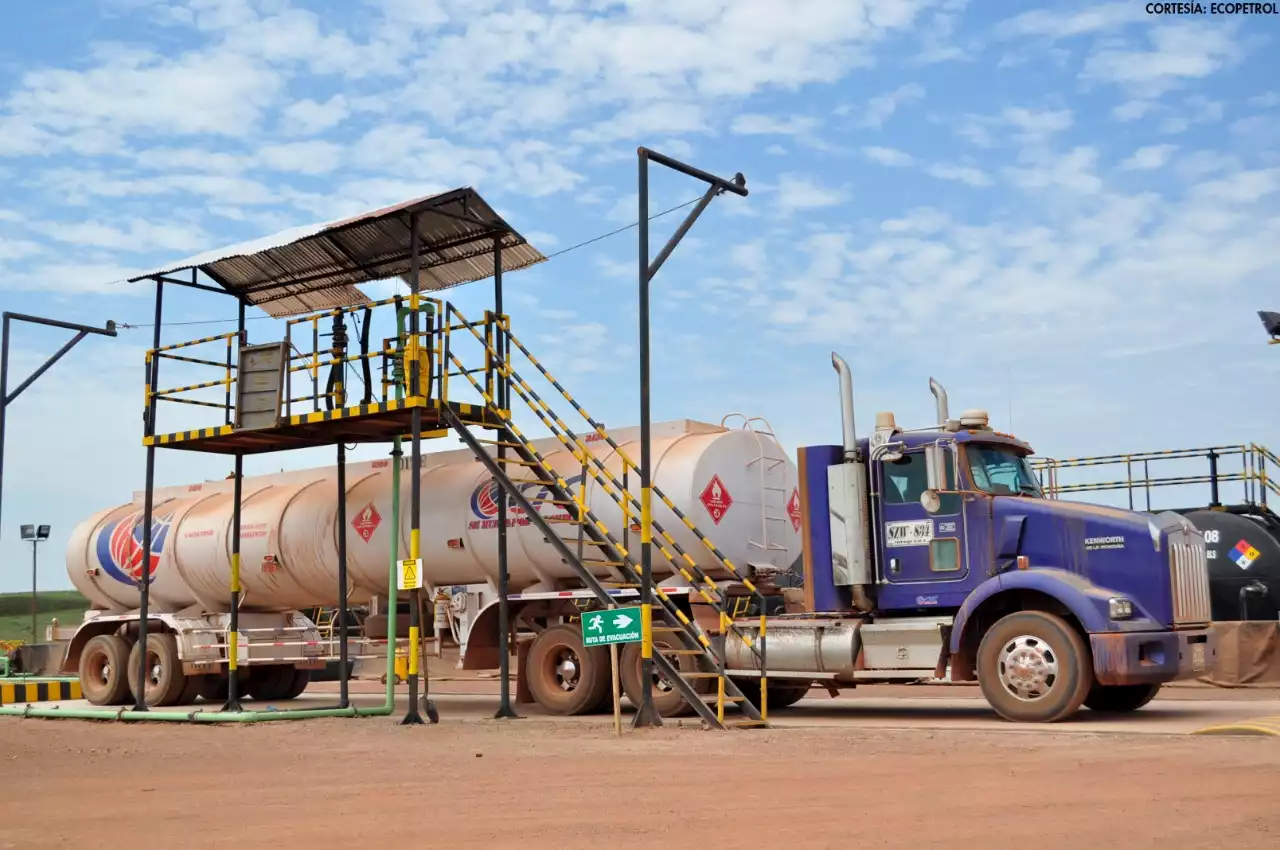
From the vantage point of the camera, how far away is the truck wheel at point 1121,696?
15.7 meters

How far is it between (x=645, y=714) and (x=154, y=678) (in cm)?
1032

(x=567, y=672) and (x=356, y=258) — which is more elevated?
(x=356, y=258)

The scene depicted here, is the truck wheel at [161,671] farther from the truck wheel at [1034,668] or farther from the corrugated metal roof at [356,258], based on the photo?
the truck wheel at [1034,668]

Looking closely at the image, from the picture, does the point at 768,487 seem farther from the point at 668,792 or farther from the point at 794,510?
the point at 668,792

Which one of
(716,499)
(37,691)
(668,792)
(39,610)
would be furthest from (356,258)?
(39,610)

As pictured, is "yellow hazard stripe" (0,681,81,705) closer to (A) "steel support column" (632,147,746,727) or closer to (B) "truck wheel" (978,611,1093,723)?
(A) "steel support column" (632,147,746,727)

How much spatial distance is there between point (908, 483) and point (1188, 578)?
10.3ft

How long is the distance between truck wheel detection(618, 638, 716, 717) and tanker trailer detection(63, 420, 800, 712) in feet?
2.15

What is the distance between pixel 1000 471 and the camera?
1582 centimetres

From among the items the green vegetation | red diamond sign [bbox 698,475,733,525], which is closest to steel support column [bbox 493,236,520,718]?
red diamond sign [bbox 698,475,733,525]

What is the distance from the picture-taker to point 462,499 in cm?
1955

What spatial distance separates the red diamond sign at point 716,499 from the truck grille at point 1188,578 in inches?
211

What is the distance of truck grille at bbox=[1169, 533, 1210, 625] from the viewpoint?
14.8 metres

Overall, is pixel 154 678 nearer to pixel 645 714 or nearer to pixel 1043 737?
pixel 645 714
